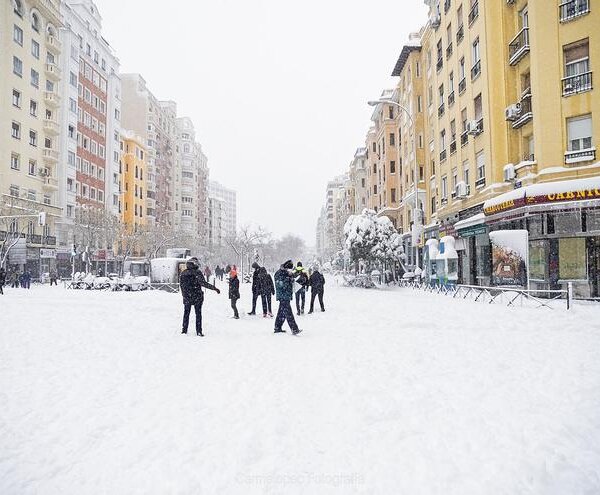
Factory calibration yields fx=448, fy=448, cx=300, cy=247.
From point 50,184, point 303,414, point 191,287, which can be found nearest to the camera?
point 303,414

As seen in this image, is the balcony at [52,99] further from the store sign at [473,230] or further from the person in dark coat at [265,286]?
the person in dark coat at [265,286]

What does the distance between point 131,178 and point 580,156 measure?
5702 cm

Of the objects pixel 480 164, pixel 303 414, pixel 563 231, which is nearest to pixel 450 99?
pixel 480 164

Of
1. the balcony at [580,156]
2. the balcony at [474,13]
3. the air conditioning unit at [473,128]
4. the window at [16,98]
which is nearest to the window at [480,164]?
the air conditioning unit at [473,128]

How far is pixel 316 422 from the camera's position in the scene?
4672 millimetres

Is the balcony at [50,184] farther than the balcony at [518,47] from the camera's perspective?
Yes

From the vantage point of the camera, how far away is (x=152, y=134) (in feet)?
240

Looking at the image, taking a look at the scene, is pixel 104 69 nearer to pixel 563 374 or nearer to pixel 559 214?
pixel 559 214

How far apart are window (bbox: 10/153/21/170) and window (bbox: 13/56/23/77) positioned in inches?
288

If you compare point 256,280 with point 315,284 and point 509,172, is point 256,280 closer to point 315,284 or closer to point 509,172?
point 315,284

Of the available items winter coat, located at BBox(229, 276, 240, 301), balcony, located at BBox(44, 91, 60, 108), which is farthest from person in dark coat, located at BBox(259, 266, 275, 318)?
balcony, located at BBox(44, 91, 60, 108)

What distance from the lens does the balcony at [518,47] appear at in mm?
19203

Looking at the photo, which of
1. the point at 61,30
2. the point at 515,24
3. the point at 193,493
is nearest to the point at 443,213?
the point at 515,24

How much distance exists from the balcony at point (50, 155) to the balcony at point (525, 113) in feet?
134
